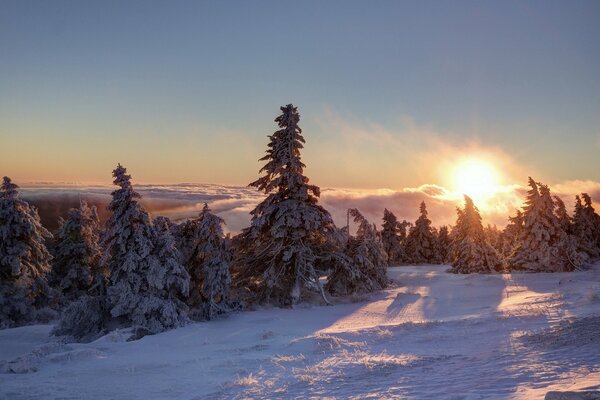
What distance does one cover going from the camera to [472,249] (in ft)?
134

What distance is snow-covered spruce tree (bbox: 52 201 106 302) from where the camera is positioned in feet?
114

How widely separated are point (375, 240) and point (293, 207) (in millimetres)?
9586

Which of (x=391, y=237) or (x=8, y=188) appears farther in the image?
(x=391, y=237)

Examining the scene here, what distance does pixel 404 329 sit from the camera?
14.5 metres

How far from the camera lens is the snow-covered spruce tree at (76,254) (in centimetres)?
3484

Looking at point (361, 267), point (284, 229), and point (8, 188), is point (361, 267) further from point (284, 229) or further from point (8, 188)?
point (8, 188)

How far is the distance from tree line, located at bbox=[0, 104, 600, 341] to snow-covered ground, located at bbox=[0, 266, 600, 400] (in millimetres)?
3483

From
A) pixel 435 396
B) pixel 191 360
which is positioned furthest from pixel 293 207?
pixel 435 396

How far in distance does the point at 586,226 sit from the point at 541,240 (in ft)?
50.7

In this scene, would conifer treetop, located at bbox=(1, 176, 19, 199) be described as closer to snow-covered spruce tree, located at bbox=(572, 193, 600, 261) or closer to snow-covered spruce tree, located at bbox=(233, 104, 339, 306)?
snow-covered spruce tree, located at bbox=(233, 104, 339, 306)

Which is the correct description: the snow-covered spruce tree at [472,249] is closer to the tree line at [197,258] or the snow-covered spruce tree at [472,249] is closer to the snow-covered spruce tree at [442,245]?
the tree line at [197,258]

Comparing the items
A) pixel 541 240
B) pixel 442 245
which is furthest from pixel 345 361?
pixel 442 245

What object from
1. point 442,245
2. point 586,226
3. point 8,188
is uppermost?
point 8,188

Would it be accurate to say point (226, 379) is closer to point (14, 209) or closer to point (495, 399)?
point (495, 399)
